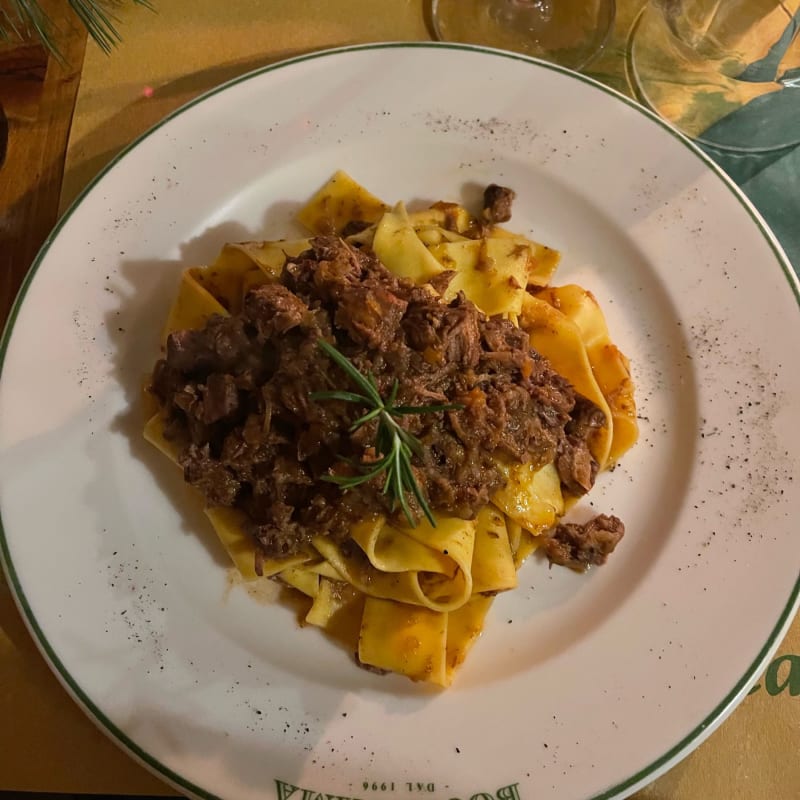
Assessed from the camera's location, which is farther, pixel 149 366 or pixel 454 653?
pixel 149 366

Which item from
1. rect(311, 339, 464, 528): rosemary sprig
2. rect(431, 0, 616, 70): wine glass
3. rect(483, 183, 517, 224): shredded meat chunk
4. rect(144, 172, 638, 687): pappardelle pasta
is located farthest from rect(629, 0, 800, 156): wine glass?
rect(311, 339, 464, 528): rosemary sprig

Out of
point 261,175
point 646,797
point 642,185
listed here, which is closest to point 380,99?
point 261,175

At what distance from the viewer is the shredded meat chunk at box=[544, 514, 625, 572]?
10.4ft

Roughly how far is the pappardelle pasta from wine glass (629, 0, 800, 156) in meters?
1.49

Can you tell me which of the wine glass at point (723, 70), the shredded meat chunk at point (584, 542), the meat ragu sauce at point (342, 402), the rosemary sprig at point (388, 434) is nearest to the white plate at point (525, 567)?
the shredded meat chunk at point (584, 542)

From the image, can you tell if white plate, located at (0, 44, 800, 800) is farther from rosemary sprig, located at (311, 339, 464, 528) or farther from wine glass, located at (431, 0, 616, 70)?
rosemary sprig, located at (311, 339, 464, 528)

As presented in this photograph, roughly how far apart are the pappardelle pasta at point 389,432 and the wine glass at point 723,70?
1.49 metres

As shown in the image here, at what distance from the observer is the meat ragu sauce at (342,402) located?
2895 mm

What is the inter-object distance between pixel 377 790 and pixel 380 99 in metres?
3.11

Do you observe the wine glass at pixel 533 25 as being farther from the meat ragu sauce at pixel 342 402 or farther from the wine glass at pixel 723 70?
the meat ragu sauce at pixel 342 402

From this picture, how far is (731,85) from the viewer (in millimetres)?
4199

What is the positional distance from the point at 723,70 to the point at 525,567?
2.94 metres

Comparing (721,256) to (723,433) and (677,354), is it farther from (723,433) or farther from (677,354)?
(723,433)

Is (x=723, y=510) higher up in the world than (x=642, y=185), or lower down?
lower down
